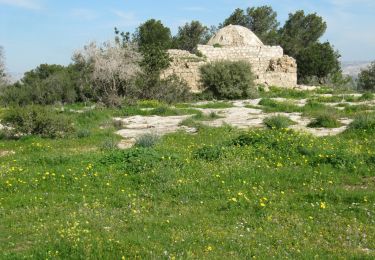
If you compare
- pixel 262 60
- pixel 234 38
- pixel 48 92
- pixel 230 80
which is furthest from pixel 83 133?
pixel 234 38

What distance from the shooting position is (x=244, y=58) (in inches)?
1241

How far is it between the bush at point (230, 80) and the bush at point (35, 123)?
12136 mm

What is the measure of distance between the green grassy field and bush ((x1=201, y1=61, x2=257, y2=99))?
1348cm

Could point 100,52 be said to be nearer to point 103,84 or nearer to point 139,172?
point 103,84

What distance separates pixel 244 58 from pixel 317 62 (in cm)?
976

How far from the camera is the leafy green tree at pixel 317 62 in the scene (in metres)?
38.6

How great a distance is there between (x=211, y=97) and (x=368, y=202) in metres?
18.2

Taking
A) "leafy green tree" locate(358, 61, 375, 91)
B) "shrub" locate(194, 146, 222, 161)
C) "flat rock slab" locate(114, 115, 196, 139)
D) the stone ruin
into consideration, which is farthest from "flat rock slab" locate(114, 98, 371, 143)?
"leafy green tree" locate(358, 61, 375, 91)

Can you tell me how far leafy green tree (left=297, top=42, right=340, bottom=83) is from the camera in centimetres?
3862

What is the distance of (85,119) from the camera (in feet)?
54.4

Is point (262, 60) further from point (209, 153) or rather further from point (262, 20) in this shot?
point (209, 153)

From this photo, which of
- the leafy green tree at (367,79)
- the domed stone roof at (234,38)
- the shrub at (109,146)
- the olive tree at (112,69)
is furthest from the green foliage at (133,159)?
the leafy green tree at (367,79)

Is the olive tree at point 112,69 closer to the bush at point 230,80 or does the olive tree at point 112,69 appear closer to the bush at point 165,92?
the bush at point 165,92

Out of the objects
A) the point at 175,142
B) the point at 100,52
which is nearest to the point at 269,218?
the point at 175,142
